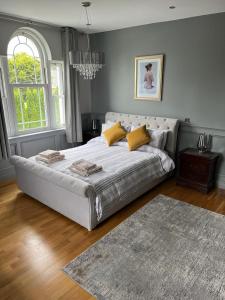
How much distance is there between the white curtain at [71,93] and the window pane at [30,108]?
1.63 ft

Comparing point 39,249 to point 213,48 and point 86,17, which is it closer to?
point 86,17

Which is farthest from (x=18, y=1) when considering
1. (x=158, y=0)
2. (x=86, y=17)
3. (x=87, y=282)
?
(x=87, y=282)

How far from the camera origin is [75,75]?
15.2 ft

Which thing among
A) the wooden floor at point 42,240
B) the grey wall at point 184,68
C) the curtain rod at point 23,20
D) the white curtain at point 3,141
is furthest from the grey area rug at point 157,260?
the curtain rod at point 23,20

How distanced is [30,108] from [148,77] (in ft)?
7.71

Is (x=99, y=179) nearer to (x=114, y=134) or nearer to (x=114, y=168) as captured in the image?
(x=114, y=168)

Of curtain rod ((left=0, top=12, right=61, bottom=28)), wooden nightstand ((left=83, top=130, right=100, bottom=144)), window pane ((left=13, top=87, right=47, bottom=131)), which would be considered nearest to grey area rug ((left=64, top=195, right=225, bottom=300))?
wooden nightstand ((left=83, top=130, right=100, bottom=144))

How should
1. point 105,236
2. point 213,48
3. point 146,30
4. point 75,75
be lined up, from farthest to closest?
point 75,75 → point 146,30 → point 213,48 → point 105,236

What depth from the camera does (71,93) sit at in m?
4.64

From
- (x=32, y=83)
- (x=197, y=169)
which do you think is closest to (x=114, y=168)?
(x=197, y=169)

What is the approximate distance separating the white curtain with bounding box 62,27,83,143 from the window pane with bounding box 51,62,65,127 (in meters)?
0.21

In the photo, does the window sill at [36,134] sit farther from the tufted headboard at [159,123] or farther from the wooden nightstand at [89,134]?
the tufted headboard at [159,123]

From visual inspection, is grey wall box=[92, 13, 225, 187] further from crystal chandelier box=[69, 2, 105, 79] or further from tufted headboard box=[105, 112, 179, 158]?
crystal chandelier box=[69, 2, 105, 79]

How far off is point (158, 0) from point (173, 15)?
815 mm
